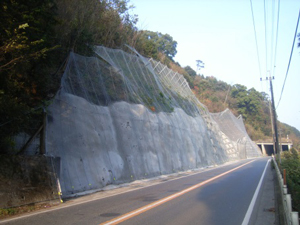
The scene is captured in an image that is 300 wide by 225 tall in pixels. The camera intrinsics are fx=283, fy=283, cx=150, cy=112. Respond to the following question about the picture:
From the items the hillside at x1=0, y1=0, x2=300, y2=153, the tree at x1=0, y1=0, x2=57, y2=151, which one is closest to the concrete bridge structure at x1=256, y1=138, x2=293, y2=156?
the hillside at x1=0, y1=0, x2=300, y2=153

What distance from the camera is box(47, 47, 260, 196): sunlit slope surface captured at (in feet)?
42.9

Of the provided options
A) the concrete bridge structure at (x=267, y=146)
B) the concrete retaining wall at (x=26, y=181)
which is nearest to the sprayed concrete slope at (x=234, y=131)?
the concrete bridge structure at (x=267, y=146)

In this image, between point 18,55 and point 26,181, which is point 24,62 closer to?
point 18,55

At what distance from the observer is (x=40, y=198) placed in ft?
31.6

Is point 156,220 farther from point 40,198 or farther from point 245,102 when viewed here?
point 245,102

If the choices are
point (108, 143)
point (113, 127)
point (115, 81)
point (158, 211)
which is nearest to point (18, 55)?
point (158, 211)

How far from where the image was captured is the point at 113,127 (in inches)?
698

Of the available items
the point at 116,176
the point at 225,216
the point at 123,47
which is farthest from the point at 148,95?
the point at 225,216

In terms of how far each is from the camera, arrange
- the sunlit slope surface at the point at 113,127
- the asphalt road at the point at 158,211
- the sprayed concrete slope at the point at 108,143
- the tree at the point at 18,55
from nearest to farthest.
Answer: the asphalt road at the point at 158,211, the tree at the point at 18,55, the sprayed concrete slope at the point at 108,143, the sunlit slope surface at the point at 113,127

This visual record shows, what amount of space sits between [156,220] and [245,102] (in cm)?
8210

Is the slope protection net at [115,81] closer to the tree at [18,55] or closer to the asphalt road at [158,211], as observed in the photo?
the tree at [18,55]

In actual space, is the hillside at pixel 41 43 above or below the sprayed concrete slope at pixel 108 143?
above

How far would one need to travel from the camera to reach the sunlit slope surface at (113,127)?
13.1 m

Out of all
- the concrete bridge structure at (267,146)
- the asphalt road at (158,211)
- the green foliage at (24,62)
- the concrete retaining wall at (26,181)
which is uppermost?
the green foliage at (24,62)
